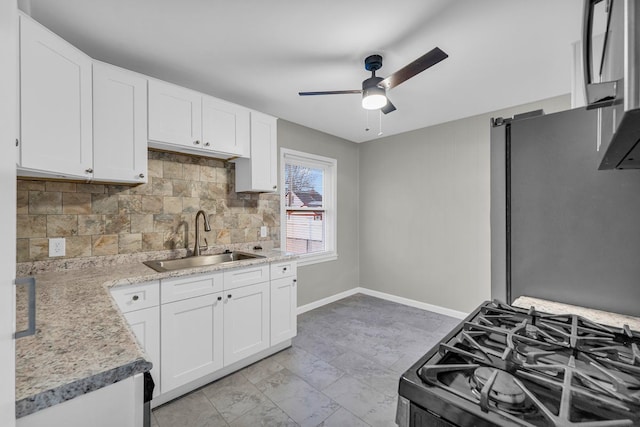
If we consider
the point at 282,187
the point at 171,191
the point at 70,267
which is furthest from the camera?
the point at 282,187

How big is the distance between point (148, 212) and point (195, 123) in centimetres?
86

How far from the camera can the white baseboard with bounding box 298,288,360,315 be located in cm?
381

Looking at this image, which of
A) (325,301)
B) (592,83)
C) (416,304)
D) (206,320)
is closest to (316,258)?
(325,301)

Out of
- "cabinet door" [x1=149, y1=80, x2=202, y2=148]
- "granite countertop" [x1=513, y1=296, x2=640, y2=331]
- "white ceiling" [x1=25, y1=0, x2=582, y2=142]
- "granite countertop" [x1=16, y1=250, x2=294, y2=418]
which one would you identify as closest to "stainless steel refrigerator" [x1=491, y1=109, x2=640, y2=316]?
"granite countertop" [x1=513, y1=296, x2=640, y2=331]

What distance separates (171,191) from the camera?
263cm

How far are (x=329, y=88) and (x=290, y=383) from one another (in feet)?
8.39

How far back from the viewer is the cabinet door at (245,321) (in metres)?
2.28

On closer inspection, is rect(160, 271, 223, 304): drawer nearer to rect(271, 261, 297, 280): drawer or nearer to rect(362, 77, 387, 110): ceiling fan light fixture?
rect(271, 261, 297, 280): drawer

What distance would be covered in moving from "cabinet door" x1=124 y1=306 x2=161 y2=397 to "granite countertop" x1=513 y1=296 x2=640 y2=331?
6.73 ft

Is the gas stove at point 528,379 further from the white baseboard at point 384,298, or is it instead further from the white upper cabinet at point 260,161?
the white baseboard at point 384,298

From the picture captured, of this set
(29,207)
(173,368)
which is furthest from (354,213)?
(29,207)

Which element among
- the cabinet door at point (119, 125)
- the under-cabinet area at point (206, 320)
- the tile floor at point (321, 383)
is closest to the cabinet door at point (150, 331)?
the under-cabinet area at point (206, 320)

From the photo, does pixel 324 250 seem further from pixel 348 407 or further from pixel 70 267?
pixel 70 267

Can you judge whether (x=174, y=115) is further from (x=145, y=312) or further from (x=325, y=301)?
(x=325, y=301)
